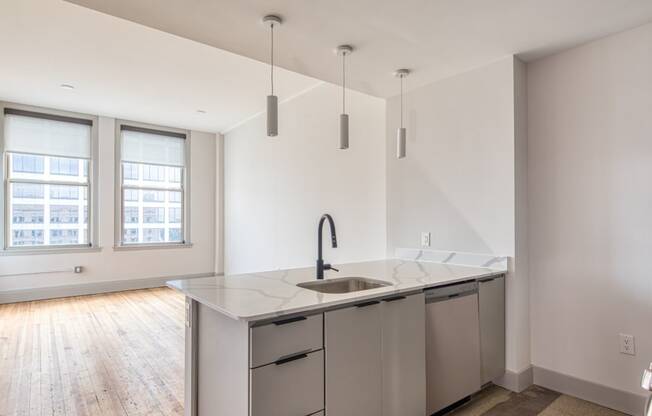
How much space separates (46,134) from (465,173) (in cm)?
600

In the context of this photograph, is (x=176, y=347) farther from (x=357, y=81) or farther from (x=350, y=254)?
(x=357, y=81)

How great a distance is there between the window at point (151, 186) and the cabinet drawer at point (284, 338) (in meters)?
5.70

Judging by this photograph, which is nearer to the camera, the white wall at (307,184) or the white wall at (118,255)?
the white wall at (307,184)

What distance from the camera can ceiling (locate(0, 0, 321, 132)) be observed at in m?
3.13

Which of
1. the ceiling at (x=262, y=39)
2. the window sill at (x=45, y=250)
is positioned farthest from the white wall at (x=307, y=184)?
the window sill at (x=45, y=250)

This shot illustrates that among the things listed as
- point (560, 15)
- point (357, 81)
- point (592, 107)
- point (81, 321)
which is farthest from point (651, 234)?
point (81, 321)

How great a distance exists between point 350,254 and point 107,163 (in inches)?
177

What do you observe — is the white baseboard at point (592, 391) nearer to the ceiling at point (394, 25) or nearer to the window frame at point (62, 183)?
the ceiling at point (394, 25)

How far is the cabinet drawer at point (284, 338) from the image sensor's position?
141cm

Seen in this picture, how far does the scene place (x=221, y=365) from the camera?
162cm

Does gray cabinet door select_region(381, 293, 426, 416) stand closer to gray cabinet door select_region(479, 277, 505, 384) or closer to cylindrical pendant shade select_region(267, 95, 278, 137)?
gray cabinet door select_region(479, 277, 505, 384)

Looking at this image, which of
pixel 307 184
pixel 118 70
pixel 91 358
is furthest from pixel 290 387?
pixel 118 70

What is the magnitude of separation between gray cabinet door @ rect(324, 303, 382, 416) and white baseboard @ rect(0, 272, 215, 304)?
18.5ft

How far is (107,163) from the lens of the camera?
607cm
